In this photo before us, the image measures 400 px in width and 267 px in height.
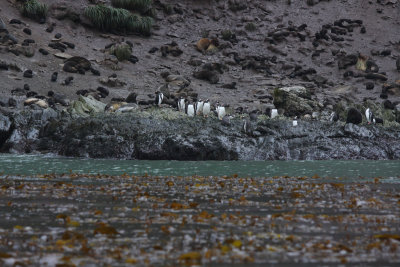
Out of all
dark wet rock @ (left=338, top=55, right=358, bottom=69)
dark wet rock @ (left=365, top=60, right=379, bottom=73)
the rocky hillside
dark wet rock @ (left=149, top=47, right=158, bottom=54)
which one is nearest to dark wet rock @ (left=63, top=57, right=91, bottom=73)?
the rocky hillside

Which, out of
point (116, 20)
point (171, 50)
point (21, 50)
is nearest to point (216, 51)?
point (171, 50)

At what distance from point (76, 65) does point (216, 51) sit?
14.1 metres

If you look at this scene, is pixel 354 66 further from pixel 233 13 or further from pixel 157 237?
pixel 157 237

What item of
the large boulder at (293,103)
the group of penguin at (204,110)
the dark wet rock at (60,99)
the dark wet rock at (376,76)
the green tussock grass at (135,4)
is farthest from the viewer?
the green tussock grass at (135,4)

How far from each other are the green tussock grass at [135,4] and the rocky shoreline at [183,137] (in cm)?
2582

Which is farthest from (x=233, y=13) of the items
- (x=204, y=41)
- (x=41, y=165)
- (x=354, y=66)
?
(x=41, y=165)

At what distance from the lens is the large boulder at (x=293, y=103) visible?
1282 inches

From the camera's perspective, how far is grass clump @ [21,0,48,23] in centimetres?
4659

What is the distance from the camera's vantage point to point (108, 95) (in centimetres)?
3725

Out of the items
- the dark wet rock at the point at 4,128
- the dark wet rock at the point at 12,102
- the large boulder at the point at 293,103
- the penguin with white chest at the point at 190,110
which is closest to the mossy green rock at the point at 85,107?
the dark wet rock at the point at 4,128

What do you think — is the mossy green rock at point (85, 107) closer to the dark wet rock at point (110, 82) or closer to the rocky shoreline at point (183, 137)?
the rocky shoreline at point (183, 137)

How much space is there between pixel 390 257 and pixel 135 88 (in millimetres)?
35658

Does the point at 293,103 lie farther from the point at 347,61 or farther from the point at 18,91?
the point at 347,61

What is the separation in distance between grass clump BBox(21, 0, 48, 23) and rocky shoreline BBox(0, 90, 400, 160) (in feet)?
68.9
